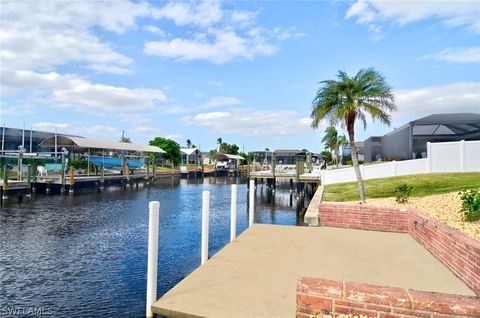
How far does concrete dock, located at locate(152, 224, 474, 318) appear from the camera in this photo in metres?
4.90

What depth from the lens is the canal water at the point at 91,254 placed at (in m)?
7.82

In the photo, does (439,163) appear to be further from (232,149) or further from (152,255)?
(232,149)

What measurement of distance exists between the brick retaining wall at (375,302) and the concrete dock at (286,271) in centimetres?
101

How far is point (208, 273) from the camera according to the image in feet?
20.6

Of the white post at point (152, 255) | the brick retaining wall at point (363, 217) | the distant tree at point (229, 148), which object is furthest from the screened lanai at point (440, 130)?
the distant tree at point (229, 148)

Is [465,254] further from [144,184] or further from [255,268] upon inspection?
[144,184]

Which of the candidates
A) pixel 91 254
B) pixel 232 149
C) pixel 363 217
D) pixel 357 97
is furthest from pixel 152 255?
pixel 232 149

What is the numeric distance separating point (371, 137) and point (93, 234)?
57775 mm

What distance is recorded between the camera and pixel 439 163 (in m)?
23.2

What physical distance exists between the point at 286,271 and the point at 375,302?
2.94 metres

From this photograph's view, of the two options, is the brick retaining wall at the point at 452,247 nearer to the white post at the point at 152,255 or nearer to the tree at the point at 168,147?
the white post at the point at 152,255

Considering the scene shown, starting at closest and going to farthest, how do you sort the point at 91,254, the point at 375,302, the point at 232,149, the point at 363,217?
the point at 375,302 < the point at 363,217 < the point at 91,254 < the point at 232,149

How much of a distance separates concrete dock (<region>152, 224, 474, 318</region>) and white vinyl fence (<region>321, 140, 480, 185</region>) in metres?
16.5

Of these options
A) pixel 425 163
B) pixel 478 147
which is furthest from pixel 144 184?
pixel 478 147
